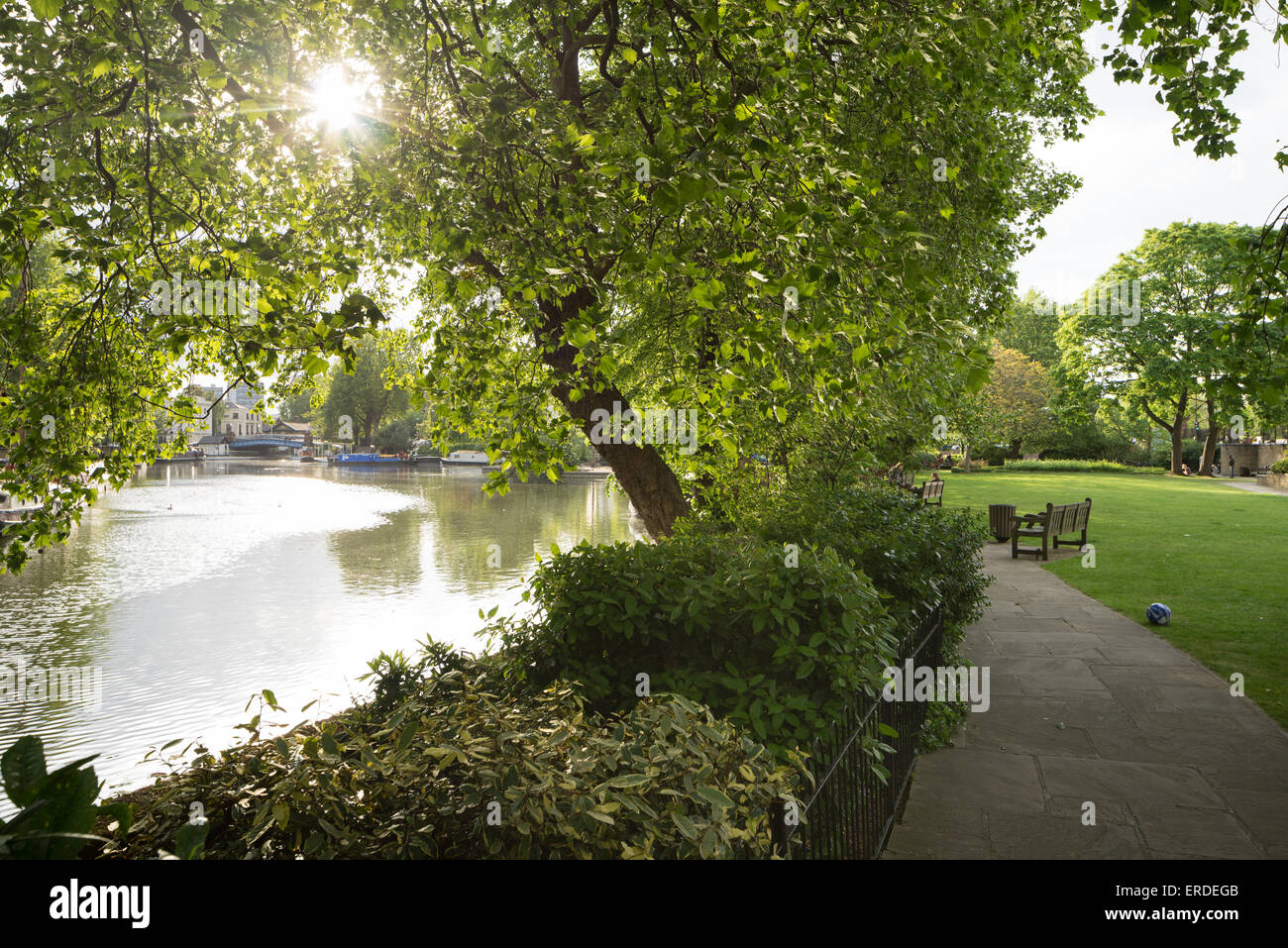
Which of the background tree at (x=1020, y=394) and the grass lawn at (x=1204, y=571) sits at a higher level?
the background tree at (x=1020, y=394)

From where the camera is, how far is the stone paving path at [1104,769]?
179 inches

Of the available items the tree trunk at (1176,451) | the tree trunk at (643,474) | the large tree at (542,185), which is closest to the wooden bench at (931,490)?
the large tree at (542,185)

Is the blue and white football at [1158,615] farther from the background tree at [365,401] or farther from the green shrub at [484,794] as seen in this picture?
the background tree at [365,401]

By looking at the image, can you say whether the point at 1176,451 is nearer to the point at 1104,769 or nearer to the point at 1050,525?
the point at 1050,525

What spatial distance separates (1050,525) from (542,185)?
15470mm

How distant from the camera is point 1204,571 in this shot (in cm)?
Answer: 1421

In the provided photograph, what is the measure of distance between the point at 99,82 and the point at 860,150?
22.0 feet

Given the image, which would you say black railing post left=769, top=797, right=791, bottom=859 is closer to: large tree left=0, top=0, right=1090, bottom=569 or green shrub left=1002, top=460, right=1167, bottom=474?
large tree left=0, top=0, right=1090, bottom=569

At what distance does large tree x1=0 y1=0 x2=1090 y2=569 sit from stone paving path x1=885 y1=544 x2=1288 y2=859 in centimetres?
301

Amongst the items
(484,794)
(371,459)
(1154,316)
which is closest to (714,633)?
(484,794)

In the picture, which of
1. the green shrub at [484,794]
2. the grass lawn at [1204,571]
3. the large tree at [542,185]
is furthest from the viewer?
the grass lawn at [1204,571]

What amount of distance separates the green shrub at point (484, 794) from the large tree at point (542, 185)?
85.4 inches

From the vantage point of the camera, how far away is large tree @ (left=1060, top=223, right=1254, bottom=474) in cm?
4262

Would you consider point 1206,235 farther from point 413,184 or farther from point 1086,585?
point 413,184
